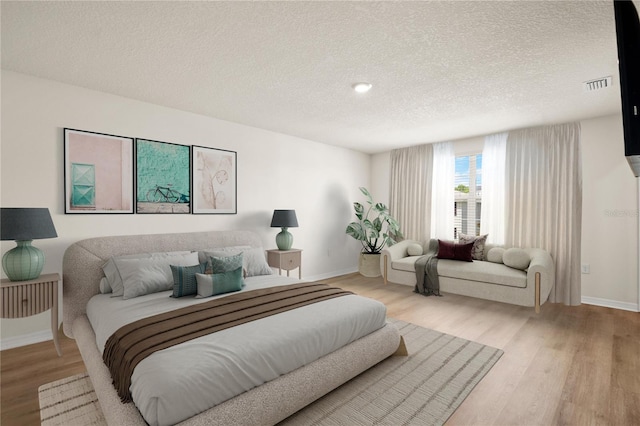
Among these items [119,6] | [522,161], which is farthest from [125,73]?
[522,161]

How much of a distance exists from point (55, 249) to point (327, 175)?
13.1ft

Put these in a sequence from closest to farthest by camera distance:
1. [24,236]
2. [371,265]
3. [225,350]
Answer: [225,350], [24,236], [371,265]

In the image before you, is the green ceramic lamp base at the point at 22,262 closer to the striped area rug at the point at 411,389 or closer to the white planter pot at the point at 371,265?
the striped area rug at the point at 411,389

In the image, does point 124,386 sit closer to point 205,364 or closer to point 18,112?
point 205,364

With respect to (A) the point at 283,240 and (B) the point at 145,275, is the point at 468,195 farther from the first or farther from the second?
(B) the point at 145,275

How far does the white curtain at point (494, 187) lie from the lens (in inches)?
189

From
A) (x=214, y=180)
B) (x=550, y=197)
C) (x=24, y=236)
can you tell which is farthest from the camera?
(x=550, y=197)

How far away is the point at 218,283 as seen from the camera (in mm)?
2744

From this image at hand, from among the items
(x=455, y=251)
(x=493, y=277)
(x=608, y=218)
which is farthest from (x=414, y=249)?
(x=608, y=218)

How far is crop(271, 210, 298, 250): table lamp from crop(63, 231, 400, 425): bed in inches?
49.0

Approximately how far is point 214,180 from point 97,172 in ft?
4.22

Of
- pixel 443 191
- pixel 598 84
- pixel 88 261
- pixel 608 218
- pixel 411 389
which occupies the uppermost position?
pixel 598 84

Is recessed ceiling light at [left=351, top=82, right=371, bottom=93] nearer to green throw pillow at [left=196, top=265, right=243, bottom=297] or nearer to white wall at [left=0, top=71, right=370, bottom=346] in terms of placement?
white wall at [left=0, top=71, right=370, bottom=346]

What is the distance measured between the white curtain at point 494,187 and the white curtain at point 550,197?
96 mm
